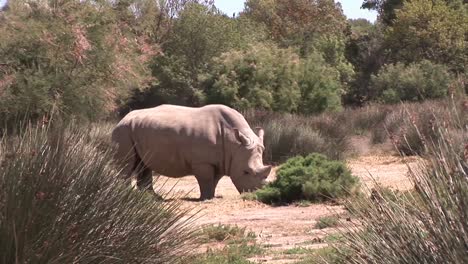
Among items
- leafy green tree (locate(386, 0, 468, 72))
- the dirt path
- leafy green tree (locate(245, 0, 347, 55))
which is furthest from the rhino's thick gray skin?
leafy green tree (locate(245, 0, 347, 55))

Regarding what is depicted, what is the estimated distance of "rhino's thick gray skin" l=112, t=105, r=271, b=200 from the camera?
18578mm

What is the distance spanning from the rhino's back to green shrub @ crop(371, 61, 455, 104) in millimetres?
19483

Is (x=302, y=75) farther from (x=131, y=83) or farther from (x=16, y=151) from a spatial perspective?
(x=16, y=151)

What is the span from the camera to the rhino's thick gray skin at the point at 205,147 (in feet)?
61.0

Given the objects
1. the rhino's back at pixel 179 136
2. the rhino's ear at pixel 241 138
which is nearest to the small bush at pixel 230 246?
the rhino's ear at pixel 241 138

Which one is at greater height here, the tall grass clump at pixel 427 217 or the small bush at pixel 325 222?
the tall grass clump at pixel 427 217

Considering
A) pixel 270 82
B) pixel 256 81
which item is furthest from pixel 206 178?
pixel 270 82

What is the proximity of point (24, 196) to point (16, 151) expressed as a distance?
601mm

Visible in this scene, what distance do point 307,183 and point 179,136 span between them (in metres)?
2.94

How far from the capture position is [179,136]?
1897 cm

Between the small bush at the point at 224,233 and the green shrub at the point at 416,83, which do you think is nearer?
the small bush at the point at 224,233

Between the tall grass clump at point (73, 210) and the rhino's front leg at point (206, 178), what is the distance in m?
10.5

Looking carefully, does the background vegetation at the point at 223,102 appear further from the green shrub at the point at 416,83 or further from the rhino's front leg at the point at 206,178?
the rhino's front leg at the point at 206,178

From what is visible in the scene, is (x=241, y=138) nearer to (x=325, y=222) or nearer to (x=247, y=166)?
(x=247, y=166)
